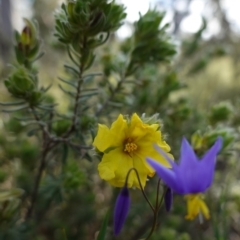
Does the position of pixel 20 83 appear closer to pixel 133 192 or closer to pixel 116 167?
pixel 116 167

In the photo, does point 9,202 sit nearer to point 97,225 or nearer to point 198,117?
point 97,225

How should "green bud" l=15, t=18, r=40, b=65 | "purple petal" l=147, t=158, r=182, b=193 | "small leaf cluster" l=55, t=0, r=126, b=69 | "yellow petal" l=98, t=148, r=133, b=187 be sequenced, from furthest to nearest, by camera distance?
"green bud" l=15, t=18, r=40, b=65 < "small leaf cluster" l=55, t=0, r=126, b=69 < "yellow petal" l=98, t=148, r=133, b=187 < "purple petal" l=147, t=158, r=182, b=193

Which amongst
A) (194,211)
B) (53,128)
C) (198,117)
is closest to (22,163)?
(53,128)

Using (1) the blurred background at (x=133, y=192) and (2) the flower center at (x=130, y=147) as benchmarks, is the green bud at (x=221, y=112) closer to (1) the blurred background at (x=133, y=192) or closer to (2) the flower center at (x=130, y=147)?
(1) the blurred background at (x=133, y=192)

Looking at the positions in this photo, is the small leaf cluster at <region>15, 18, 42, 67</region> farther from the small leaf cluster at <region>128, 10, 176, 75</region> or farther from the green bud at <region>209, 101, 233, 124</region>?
the green bud at <region>209, 101, 233, 124</region>

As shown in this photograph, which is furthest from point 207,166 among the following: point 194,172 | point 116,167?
point 116,167

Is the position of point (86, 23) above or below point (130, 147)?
above

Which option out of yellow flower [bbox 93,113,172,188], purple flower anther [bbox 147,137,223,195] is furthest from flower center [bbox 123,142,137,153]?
purple flower anther [bbox 147,137,223,195]

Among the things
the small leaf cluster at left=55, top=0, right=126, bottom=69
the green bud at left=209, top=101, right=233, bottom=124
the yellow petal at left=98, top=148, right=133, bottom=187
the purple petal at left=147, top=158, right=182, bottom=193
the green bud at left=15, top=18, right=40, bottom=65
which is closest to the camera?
the purple petal at left=147, top=158, right=182, bottom=193
